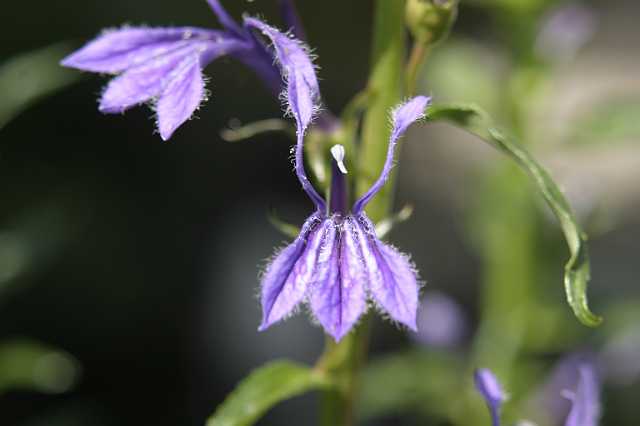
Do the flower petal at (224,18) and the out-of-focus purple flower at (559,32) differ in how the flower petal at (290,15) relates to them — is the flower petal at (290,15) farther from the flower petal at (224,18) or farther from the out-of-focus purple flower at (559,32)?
the out-of-focus purple flower at (559,32)

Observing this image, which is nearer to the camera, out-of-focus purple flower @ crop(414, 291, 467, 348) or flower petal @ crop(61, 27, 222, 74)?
flower petal @ crop(61, 27, 222, 74)

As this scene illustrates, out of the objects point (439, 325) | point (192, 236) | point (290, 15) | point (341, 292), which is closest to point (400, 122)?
point (341, 292)

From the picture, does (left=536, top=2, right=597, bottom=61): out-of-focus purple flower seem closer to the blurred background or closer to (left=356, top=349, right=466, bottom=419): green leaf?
the blurred background

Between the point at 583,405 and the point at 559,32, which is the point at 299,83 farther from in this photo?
the point at 559,32

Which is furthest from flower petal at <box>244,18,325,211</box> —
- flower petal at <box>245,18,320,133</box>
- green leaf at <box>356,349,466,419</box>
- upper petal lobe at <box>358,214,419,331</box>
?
green leaf at <box>356,349,466,419</box>

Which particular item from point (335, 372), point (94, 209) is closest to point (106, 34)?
point (335, 372)

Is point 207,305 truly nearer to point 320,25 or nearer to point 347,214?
point 320,25

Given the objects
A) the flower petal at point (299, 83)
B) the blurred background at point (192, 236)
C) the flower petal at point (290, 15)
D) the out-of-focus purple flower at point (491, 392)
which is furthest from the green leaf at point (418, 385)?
the flower petal at point (299, 83)
